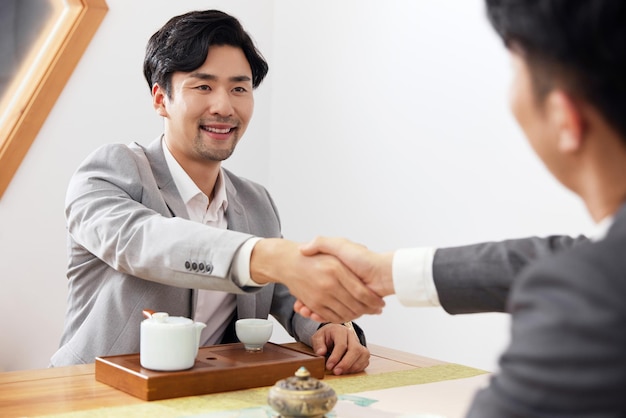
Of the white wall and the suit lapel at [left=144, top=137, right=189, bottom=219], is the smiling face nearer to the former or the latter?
the suit lapel at [left=144, top=137, right=189, bottom=219]

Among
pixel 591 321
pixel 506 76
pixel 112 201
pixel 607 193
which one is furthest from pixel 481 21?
pixel 591 321

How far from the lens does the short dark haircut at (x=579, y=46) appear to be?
658 millimetres

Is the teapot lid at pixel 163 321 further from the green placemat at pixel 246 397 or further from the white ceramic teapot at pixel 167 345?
the green placemat at pixel 246 397

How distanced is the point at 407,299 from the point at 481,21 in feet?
5.45

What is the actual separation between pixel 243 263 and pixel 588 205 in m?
1.03

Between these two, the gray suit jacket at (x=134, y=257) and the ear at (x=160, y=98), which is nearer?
the gray suit jacket at (x=134, y=257)

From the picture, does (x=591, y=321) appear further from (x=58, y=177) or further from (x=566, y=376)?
(x=58, y=177)

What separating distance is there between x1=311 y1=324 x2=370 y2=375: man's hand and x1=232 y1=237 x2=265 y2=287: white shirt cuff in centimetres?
26

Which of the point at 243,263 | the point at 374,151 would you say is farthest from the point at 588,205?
the point at 374,151

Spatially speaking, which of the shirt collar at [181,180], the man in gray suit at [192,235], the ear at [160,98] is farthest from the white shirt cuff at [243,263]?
the ear at [160,98]

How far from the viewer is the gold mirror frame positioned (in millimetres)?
3016

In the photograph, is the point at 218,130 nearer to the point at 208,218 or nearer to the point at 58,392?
the point at 208,218

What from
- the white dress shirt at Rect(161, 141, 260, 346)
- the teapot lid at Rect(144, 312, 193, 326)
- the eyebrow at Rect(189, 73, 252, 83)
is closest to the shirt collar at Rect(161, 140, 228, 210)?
the white dress shirt at Rect(161, 141, 260, 346)

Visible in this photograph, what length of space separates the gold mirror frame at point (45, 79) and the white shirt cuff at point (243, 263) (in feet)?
5.34
